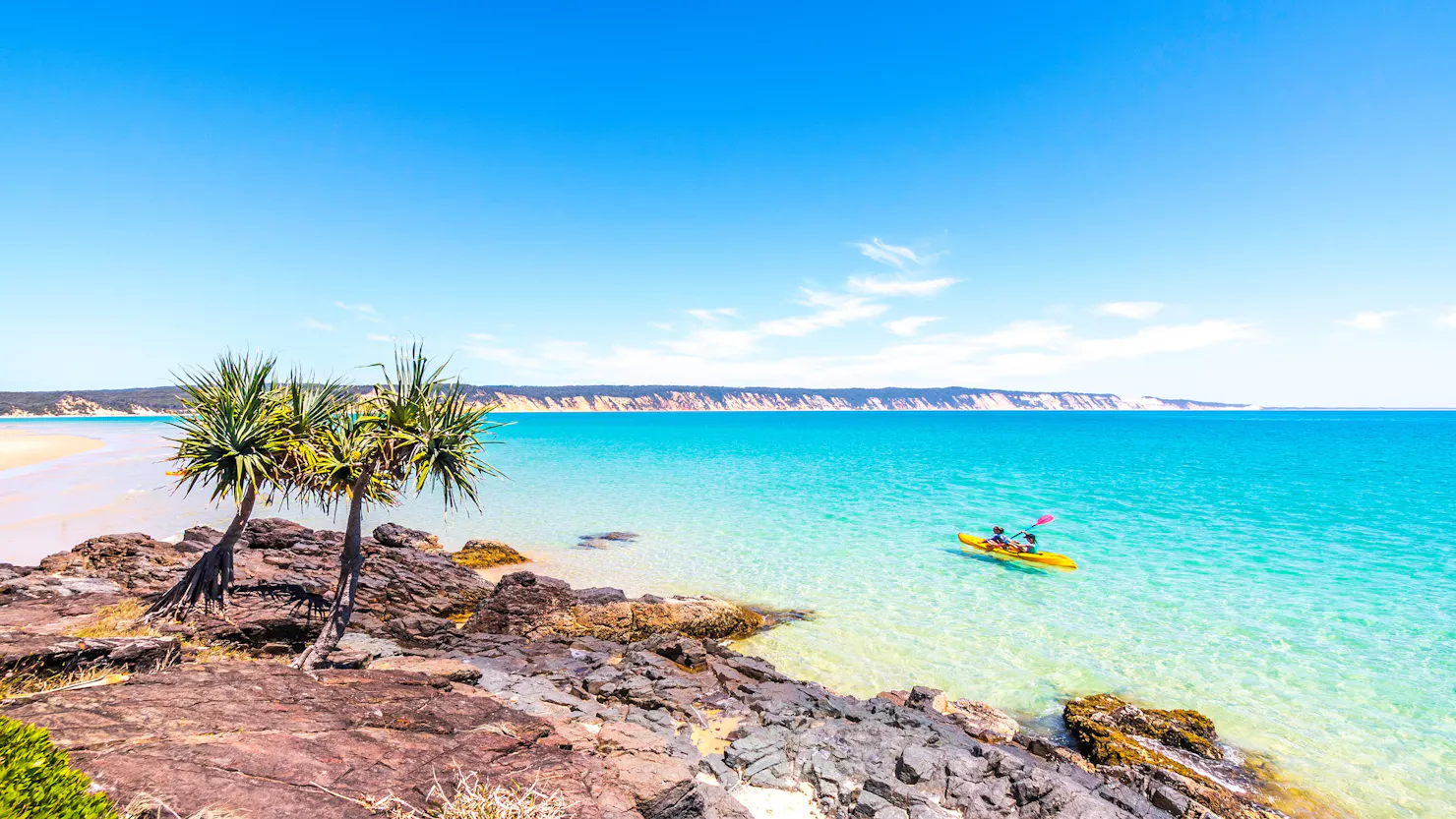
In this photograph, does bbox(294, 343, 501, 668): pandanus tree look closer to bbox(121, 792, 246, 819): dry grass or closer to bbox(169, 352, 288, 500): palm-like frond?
bbox(169, 352, 288, 500): palm-like frond

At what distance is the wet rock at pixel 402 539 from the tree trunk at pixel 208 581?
10.1 m

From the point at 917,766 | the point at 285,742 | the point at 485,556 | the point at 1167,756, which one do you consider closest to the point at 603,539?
the point at 485,556

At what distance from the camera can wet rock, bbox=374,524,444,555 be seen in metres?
22.4

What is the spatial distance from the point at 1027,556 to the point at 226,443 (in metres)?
26.1

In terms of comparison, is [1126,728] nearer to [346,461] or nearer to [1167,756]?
[1167,756]

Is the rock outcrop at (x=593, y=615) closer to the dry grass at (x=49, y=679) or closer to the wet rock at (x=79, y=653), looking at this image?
the wet rock at (x=79, y=653)

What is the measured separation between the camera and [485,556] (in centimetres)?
2397

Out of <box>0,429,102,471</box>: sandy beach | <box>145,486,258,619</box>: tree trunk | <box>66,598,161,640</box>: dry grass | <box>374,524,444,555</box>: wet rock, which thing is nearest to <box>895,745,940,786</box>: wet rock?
<box>66,598,161,640</box>: dry grass

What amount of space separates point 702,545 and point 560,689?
16180mm

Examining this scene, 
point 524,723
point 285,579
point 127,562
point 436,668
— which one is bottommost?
point 436,668

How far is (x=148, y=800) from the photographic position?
4805 mm

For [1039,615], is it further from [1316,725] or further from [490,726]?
[490,726]

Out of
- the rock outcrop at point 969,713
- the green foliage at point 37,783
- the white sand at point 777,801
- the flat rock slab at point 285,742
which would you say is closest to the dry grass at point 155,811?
the flat rock slab at point 285,742

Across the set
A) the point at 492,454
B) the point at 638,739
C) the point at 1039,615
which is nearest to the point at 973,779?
the point at 638,739
